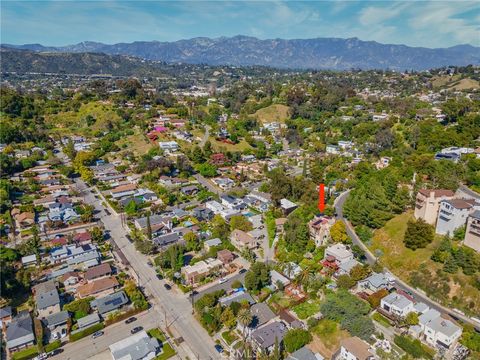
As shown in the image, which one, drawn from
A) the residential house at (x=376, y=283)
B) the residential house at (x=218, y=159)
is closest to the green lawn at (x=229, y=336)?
the residential house at (x=376, y=283)

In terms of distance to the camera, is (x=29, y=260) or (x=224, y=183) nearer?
(x=29, y=260)

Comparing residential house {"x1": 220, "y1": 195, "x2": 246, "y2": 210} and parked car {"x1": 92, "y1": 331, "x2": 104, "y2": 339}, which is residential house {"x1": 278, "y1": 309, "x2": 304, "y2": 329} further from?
residential house {"x1": 220, "y1": 195, "x2": 246, "y2": 210}

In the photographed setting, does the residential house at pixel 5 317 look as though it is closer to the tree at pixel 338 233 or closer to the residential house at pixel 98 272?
the residential house at pixel 98 272

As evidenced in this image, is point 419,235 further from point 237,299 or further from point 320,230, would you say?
point 237,299

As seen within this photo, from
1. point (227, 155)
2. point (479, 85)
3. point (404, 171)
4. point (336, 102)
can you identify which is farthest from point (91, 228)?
point (479, 85)

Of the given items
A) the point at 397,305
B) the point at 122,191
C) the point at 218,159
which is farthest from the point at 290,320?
the point at 218,159

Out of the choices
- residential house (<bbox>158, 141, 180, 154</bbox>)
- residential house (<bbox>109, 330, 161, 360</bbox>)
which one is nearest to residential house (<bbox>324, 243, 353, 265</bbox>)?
residential house (<bbox>109, 330, 161, 360</bbox>)
